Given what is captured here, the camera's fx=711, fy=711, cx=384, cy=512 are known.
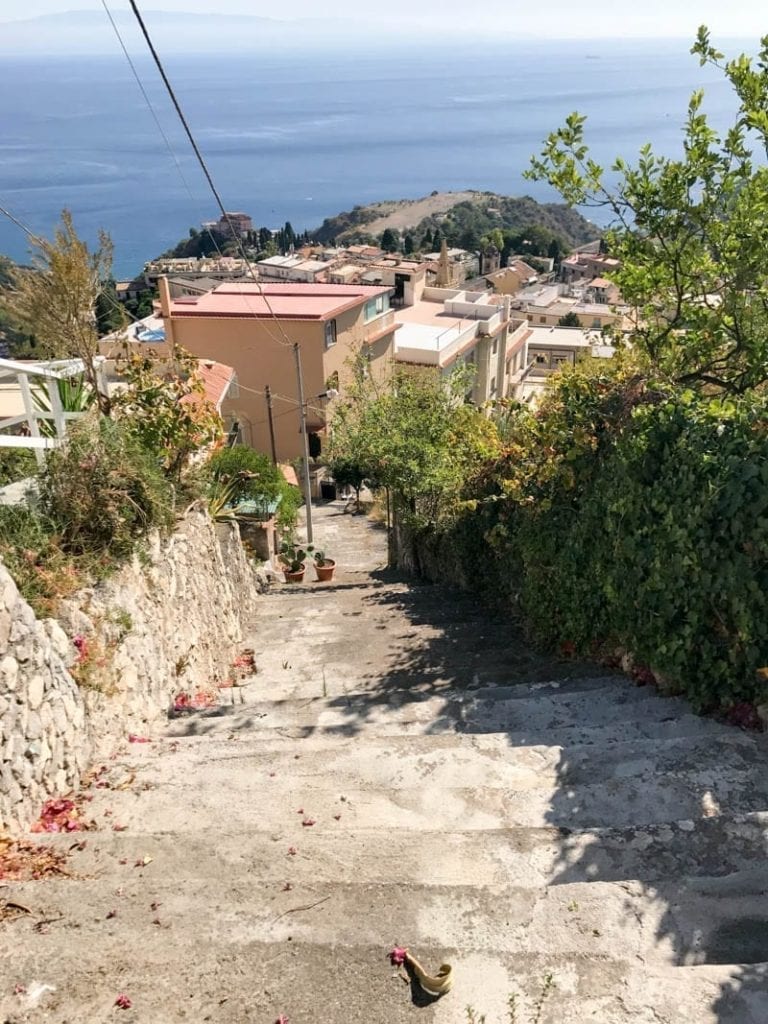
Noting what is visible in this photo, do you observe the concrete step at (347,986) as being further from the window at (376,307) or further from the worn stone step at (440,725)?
the window at (376,307)

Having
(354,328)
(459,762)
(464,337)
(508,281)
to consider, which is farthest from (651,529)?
(508,281)

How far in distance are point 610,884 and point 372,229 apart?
17387 centimetres

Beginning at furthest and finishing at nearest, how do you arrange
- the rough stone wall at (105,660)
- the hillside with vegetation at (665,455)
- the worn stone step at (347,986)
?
the hillside with vegetation at (665,455), the rough stone wall at (105,660), the worn stone step at (347,986)

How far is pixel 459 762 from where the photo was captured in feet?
15.1

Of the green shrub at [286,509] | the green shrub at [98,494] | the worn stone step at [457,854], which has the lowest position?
the green shrub at [286,509]

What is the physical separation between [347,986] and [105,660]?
332cm

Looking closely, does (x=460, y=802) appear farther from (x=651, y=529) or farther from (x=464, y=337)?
(x=464, y=337)

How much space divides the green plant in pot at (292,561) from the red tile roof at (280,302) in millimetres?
13227

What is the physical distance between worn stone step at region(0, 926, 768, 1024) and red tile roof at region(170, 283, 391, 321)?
1030 inches

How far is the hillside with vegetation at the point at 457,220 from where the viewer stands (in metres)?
149

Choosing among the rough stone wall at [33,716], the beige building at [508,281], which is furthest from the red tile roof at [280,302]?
the beige building at [508,281]

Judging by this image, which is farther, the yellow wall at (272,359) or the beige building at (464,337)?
the beige building at (464,337)

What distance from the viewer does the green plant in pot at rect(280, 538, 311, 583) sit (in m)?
16.2

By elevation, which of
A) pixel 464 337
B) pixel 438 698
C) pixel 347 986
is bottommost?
pixel 438 698
